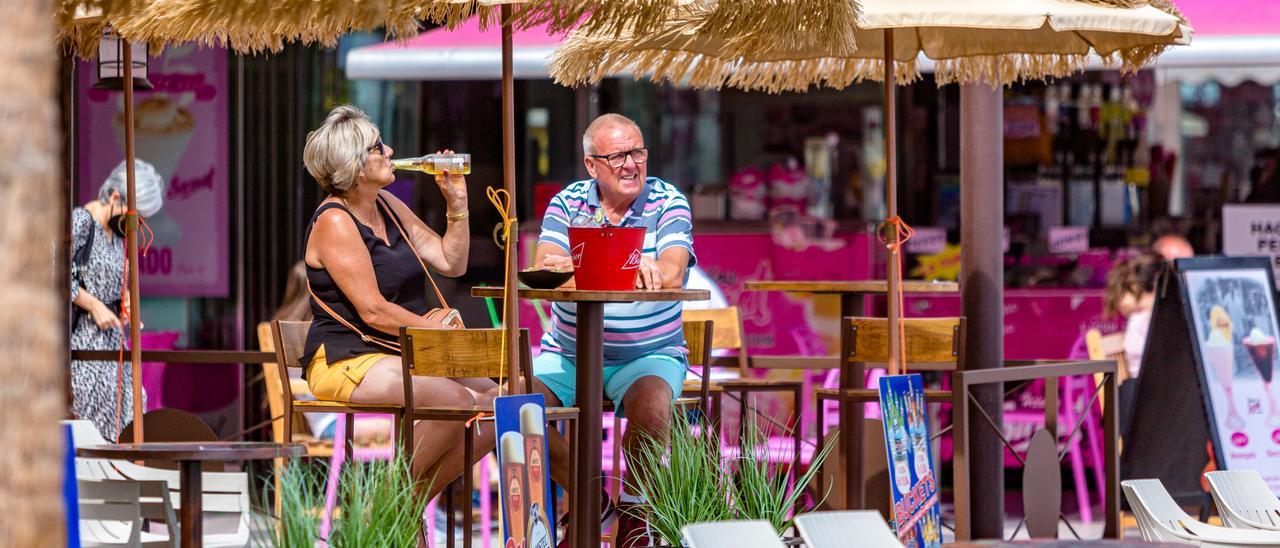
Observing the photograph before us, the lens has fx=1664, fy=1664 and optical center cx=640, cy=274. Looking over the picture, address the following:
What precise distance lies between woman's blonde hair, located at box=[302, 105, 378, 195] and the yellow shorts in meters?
0.52

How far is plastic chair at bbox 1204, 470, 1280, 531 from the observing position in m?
4.85

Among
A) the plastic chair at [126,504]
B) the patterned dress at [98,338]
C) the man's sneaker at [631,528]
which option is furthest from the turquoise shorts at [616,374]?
the patterned dress at [98,338]

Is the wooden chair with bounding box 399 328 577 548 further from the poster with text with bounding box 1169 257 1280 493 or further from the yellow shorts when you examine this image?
the poster with text with bounding box 1169 257 1280 493

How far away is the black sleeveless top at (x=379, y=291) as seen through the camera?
5.05m

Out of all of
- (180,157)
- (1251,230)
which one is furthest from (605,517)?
(1251,230)

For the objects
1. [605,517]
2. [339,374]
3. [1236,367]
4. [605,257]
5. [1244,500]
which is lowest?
[605,517]

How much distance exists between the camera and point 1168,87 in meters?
9.48

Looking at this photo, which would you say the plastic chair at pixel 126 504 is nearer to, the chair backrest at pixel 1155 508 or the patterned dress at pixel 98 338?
the chair backrest at pixel 1155 508

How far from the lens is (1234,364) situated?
695cm

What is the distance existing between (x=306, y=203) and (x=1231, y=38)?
4.79 metres

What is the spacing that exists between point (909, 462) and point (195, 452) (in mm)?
2340

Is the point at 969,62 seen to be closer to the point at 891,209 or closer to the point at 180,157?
the point at 891,209

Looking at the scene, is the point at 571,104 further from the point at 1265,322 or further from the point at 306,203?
the point at 1265,322

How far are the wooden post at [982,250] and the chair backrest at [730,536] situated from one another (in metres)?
2.79
